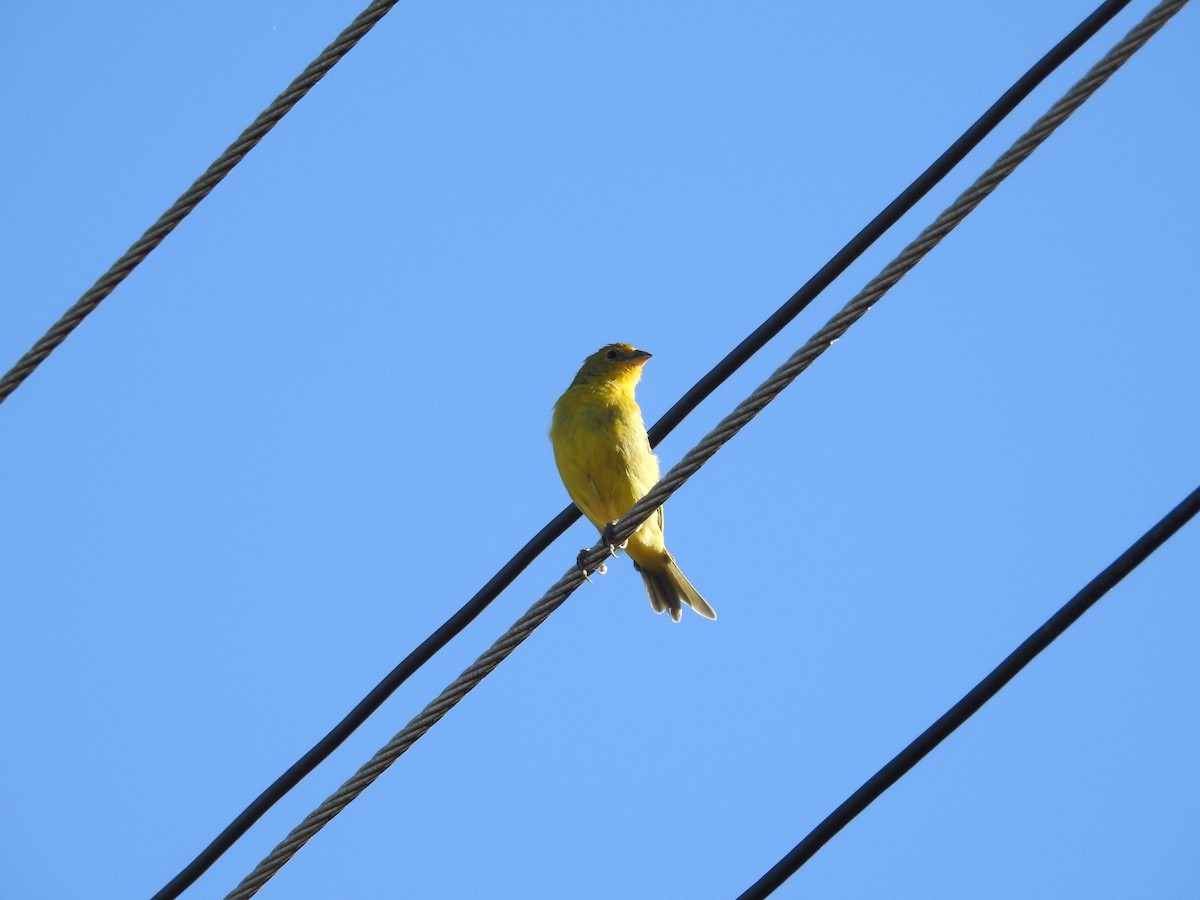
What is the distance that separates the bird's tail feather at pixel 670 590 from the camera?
319 inches

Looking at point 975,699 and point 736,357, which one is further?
point 736,357

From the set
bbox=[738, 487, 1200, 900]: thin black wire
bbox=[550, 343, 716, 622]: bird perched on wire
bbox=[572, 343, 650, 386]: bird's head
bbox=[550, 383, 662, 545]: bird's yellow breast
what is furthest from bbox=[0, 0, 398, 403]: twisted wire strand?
bbox=[572, 343, 650, 386]: bird's head

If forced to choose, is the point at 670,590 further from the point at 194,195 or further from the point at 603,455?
the point at 194,195

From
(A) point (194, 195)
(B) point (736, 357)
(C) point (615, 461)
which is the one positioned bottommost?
(B) point (736, 357)

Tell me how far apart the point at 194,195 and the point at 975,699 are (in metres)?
2.58

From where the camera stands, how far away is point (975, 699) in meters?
3.54

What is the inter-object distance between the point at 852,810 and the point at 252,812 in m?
1.98

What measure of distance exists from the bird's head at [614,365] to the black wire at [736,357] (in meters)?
2.87

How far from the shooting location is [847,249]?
14.5ft

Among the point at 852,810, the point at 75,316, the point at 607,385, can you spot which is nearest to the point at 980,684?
the point at 852,810

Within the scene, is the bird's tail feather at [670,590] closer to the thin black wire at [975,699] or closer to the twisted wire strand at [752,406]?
the twisted wire strand at [752,406]

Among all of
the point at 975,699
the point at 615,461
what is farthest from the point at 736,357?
the point at 615,461

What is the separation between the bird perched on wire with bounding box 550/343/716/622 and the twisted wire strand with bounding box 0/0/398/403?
10.8 feet

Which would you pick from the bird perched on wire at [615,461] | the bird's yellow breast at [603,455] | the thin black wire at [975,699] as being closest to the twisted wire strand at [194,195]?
the thin black wire at [975,699]
